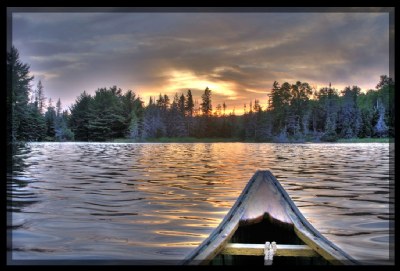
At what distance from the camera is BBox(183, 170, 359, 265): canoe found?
18.3 feet

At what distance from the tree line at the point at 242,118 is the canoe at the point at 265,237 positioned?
8423 cm

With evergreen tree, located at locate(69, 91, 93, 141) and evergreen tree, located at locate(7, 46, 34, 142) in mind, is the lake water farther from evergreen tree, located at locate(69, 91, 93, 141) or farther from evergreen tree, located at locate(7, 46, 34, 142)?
evergreen tree, located at locate(69, 91, 93, 141)

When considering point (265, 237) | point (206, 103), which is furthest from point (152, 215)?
point (206, 103)

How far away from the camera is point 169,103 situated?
395 ft

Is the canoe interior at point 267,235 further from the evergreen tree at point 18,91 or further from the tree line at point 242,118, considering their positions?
the tree line at point 242,118

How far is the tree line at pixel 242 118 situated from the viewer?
91625 mm

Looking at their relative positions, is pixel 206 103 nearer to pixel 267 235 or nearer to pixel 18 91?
pixel 18 91

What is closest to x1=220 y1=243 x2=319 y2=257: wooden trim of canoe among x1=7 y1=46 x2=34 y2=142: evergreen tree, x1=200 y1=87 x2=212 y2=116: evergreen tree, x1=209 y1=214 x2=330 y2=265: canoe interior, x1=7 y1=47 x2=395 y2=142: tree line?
x1=209 y1=214 x2=330 y2=265: canoe interior

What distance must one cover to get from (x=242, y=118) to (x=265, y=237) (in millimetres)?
110225

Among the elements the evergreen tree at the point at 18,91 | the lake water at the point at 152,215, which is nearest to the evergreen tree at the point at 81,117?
the evergreen tree at the point at 18,91

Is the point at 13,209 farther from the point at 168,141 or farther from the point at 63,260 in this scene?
the point at 168,141
